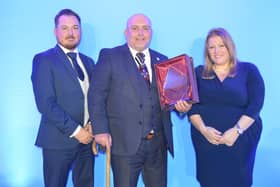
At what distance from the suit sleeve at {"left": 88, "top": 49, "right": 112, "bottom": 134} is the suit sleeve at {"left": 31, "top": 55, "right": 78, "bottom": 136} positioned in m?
0.14

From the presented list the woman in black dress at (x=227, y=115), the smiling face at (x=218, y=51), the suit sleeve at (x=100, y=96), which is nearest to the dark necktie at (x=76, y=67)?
the suit sleeve at (x=100, y=96)

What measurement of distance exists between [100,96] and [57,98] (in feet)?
0.90

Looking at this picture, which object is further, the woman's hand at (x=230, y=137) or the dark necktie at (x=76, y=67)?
the dark necktie at (x=76, y=67)

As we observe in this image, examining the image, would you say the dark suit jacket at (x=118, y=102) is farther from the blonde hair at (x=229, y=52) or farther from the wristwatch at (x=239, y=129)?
the wristwatch at (x=239, y=129)

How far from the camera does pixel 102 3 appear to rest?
2416mm

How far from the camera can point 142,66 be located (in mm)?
1999

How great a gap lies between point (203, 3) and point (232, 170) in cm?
120

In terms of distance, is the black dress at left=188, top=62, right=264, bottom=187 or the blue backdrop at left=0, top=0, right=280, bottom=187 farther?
the blue backdrop at left=0, top=0, right=280, bottom=187

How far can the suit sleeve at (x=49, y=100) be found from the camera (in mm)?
1899

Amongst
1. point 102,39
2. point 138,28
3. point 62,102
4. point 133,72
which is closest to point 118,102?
point 133,72

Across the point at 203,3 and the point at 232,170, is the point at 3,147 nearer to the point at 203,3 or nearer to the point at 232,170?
the point at 232,170

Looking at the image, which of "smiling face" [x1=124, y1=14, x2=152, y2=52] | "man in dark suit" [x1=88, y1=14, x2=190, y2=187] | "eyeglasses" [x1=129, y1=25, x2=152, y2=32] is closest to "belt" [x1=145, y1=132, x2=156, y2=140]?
"man in dark suit" [x1=88, y1=14, x2=190, y2=187]

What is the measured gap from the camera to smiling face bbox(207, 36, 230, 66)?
2.00m

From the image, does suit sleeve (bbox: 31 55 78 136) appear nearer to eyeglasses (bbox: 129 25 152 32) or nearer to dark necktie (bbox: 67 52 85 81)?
dark necktie (bbox: 67 52 85 81)
